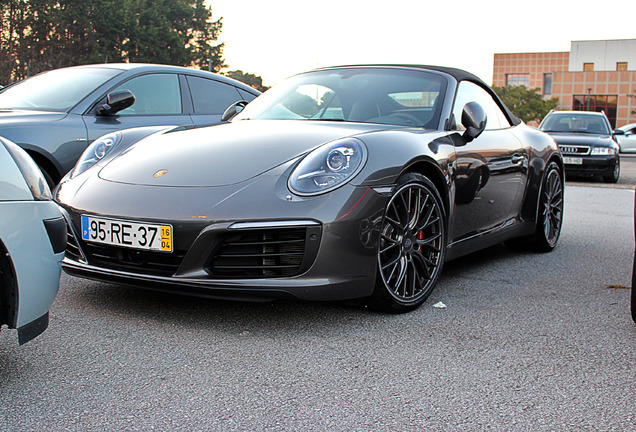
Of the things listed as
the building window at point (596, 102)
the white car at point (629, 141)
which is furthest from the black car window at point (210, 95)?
the building window at point (596, 102)

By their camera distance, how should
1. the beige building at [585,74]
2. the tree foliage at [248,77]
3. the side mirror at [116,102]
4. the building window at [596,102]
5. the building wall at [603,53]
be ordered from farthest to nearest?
the tree foliage at [248,77] < the building wall at [603,53] < the beige building at [585,74] < the building window at [596,102] < the side mirror at [116,102]

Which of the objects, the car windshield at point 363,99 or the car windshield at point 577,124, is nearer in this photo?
the car windshield at point 363,99

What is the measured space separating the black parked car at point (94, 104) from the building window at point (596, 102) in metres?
72.0

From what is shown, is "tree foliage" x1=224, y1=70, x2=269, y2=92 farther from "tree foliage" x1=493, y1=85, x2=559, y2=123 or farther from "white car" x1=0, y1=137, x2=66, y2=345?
"white car" x1=0, y1=137, x2=66, y2=345

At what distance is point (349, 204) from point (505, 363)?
0.90m

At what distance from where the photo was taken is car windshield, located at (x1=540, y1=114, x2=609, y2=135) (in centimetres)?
1394

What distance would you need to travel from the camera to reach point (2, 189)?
84.0 inches

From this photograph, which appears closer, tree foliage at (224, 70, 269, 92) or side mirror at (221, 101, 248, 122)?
side mirror at (221, 101, 248, 122)

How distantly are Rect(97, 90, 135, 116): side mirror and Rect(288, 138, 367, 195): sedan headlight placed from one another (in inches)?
93.2

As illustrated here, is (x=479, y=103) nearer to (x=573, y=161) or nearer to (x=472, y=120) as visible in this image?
(x=472, y=120)

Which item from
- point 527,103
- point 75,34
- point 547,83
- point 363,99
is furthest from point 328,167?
point 547,83

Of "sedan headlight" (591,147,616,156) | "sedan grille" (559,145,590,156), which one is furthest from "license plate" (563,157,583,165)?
"sedan headlight" (591,147,616,156)

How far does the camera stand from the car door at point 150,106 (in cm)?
522

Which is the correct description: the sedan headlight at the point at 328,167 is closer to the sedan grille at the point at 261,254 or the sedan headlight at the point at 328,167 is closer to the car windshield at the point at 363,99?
the sedan grille at the point at 261,254
